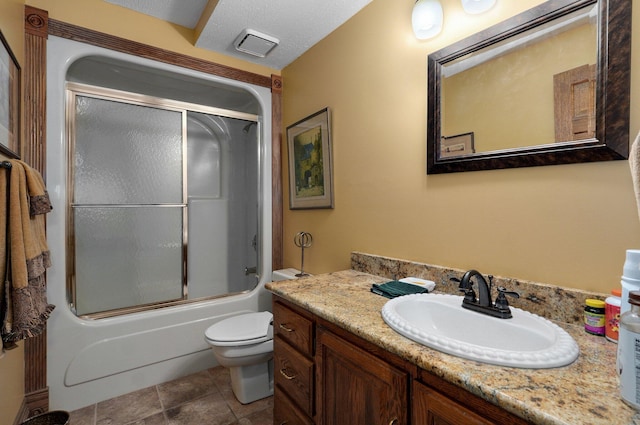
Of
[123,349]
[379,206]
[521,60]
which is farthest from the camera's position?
[123,349]

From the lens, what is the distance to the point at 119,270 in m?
2.54

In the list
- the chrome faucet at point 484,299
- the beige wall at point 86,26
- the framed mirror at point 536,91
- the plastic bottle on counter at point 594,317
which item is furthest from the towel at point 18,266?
the plastic bottle on counter at point 594,317

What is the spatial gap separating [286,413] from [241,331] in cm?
63

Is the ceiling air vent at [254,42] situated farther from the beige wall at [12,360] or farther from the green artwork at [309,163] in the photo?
the beige wall at [12,360]

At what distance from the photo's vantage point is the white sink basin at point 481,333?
70 centimetres

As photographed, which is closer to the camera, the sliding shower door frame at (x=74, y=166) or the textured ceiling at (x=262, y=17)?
the textured ceiling at (x=262, y=17)

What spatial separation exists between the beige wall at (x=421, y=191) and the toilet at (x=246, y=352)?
61 cm

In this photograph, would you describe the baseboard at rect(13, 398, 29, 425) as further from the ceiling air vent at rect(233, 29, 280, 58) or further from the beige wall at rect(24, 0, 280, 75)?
the ceiling air vent at rect(233, 29, 280, 58)

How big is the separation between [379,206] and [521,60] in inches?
34.9

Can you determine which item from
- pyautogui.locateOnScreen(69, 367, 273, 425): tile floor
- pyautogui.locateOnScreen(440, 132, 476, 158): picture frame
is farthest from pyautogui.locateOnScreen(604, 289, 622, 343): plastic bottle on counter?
pyautogui.locateOnScreen(69, 367, 273, 425): tile floor

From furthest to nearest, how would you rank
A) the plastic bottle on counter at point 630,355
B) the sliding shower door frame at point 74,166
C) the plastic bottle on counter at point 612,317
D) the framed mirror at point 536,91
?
the sliding shower door frame at point 74,166 < the framed mirror at point 536,91 < the plastic bottle on counter at point 612,317 < the plastic bottle on counter at point 630,355

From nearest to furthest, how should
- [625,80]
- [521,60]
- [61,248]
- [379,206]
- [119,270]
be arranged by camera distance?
[625,80]
[521,60]
[379,206]
[61,248]
[119,270]

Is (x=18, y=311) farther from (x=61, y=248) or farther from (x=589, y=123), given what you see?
(x=589, y=123)

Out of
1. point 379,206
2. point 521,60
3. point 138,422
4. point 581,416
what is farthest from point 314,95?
point 138,422
